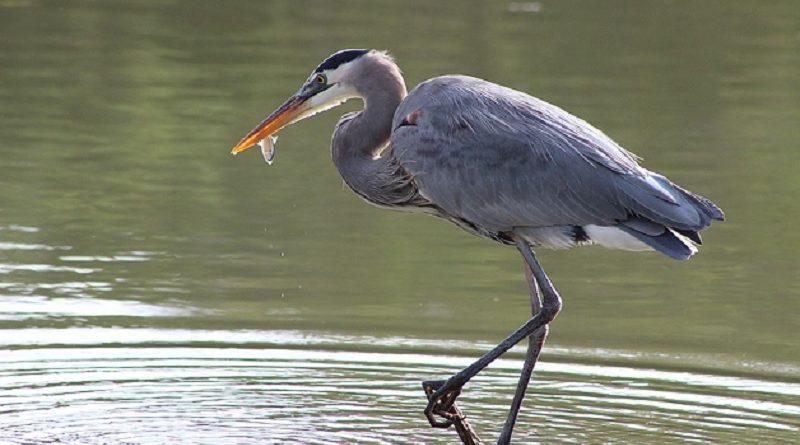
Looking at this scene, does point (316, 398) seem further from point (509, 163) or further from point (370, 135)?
point (509, 163)

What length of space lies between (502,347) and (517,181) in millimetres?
752

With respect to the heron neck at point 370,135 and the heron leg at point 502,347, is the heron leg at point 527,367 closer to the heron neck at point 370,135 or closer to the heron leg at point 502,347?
the heron leg at point 502,347

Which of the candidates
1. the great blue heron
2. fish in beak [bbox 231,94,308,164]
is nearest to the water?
the great blue heron

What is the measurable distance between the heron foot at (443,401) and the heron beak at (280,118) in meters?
1.61

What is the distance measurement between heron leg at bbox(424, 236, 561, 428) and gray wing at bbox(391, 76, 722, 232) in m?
0.21

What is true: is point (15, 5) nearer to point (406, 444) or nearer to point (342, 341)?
point (342, 341)

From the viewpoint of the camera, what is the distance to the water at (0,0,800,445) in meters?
8.72

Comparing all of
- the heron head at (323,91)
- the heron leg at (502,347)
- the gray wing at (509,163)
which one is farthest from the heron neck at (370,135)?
the heron leg at (502,347)

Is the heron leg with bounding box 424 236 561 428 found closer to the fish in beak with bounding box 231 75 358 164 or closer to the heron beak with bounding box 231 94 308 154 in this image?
the fish in beak with bounding box 231 75 358 164

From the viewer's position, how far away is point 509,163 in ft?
27.3

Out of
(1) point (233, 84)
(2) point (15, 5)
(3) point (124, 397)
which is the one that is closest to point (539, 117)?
(3) point (124, 397)

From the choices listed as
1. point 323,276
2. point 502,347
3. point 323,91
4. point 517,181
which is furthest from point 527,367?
point 323,276

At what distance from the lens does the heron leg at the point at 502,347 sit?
814 centimetres

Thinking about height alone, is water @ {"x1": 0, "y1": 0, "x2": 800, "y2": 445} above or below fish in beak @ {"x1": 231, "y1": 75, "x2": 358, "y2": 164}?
below
